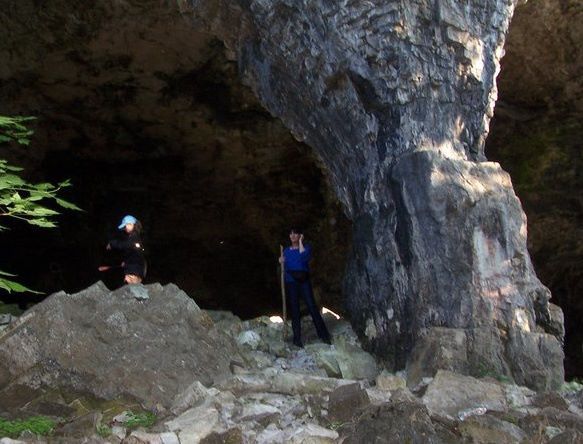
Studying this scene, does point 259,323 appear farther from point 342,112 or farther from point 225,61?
point 225,61

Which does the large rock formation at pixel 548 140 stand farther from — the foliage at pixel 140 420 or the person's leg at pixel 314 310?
the foliage at pixel 140 420

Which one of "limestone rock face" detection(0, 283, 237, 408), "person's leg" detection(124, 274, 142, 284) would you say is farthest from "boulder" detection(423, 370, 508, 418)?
"person's leg" detection(124, 274, 142, 284)

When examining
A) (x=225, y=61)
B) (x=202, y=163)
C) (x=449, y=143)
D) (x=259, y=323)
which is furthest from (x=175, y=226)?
(x=449, y=143)

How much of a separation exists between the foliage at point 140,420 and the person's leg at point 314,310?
7.40 ft

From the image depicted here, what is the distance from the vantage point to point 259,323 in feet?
21.5

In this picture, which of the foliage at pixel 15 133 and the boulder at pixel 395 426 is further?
the foliage at pixel 15 133

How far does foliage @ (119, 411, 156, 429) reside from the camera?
364 centimetres

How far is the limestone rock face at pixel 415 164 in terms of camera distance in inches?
190

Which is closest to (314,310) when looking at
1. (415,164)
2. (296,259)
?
(296,259)

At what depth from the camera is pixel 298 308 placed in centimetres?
582

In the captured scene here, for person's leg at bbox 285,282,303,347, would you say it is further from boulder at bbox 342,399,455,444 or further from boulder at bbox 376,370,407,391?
boulder at bbox 342,399,455,444

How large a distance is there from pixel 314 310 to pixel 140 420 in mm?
2413

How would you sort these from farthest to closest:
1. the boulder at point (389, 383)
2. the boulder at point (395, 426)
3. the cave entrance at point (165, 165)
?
the cave entrance at point (165, 165) < the boulder at point (389, 383) < the boulder at point (395, 426)

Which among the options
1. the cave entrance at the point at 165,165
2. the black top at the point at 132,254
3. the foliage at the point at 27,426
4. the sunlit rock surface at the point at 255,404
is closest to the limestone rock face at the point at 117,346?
the sunlit rock surface at the point at 255,404
